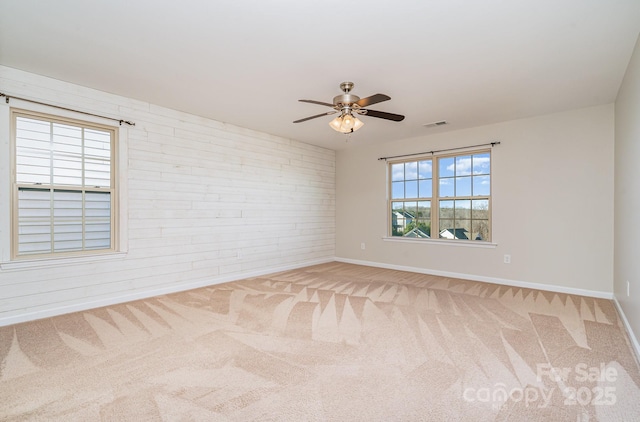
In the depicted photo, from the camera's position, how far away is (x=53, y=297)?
11.2ft

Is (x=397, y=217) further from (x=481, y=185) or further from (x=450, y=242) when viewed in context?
(x=481, y=185)

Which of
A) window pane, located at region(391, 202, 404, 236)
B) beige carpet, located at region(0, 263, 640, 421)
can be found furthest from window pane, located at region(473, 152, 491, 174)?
beige carpet, located at region(0, 263, 640, 421)

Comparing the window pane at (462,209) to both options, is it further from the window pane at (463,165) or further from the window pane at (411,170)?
the window pane at (411,170)

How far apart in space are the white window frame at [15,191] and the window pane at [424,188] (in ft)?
15.8

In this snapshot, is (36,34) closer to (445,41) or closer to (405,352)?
(445,41)

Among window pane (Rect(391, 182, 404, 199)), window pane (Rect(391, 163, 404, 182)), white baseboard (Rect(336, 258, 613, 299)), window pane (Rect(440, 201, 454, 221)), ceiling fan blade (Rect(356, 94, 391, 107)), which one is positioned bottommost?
white baseboard (Rect(336, 258, 613, 299))

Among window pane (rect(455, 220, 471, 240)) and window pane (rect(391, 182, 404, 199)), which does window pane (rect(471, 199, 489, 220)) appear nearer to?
window pane (rect(455, 220, 471, 240))

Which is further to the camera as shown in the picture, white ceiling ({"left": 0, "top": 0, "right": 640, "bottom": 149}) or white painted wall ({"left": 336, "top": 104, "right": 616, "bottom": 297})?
white painted wall ({"left": 336, "top": 104, "right": 616, "bottom": 297})

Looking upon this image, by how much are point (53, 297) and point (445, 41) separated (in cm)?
471

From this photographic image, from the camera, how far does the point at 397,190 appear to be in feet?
20.6

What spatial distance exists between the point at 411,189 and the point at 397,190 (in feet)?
0.99

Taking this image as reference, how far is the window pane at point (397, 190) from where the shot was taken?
622 cm

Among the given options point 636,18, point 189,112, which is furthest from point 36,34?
point 636,18

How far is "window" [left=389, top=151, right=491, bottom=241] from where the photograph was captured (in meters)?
5.22
